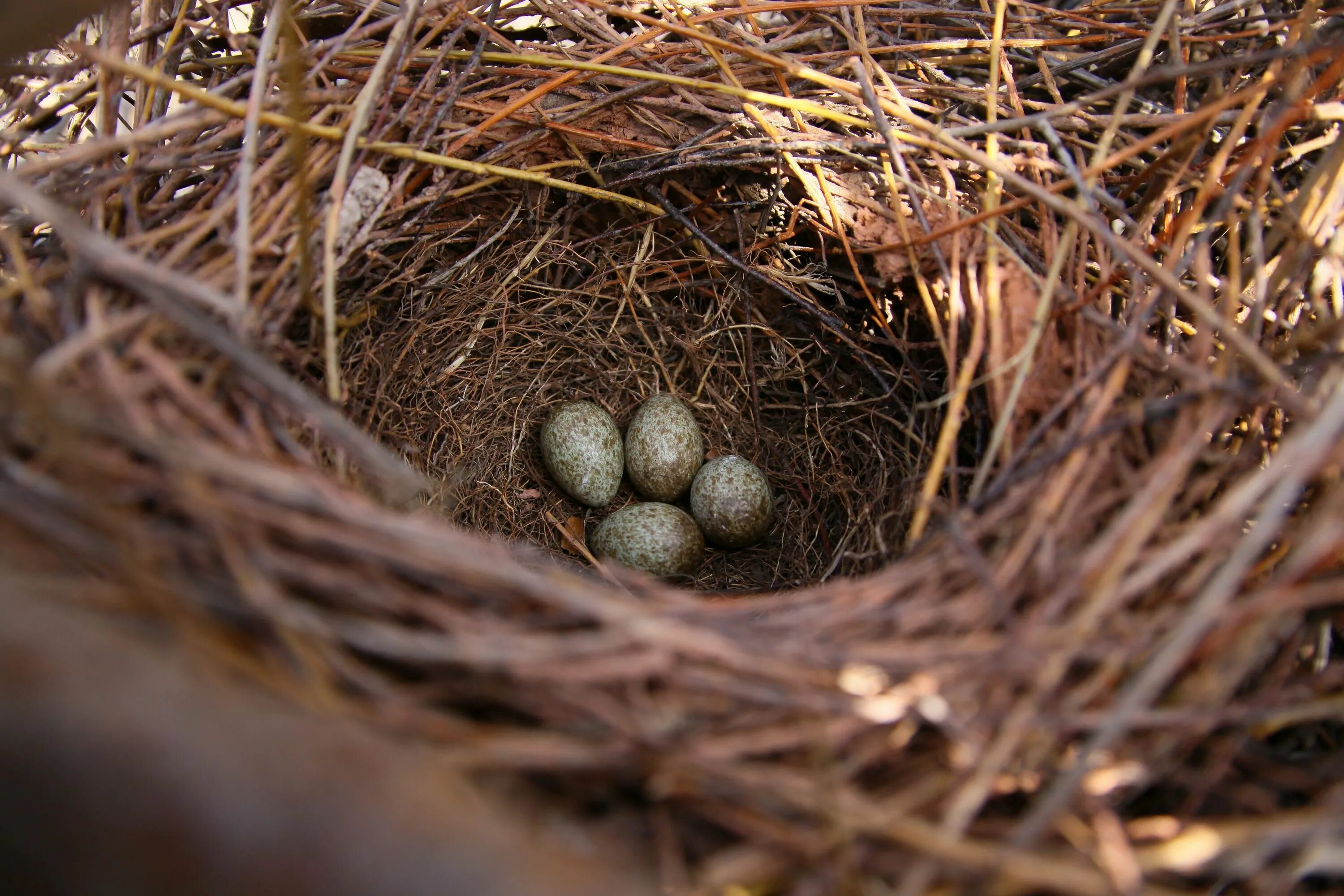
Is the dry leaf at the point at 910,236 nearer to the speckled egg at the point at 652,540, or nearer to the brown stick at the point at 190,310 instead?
the speckled egg at the point at 652,540

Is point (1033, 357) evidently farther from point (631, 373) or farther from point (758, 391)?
point (631, 373)

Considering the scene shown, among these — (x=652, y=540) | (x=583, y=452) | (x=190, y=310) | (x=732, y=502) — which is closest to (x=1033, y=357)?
(x=732, y=502)

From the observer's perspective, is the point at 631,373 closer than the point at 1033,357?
No

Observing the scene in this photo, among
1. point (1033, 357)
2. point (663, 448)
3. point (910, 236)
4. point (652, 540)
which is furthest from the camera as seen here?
point (663, 448)

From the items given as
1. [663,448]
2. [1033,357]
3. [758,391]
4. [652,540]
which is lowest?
[652,540]

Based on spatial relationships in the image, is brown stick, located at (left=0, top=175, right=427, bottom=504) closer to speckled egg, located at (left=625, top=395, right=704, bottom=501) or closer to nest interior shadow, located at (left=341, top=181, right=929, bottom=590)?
nest interior shadow, located at (left=341, top=181, right=929, bottom=590)

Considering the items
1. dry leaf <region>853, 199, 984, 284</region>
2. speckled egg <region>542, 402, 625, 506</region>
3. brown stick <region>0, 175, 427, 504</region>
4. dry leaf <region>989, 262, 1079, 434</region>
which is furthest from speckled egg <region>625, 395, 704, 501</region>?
brown stick <region>0, 175, 427, 504</region>

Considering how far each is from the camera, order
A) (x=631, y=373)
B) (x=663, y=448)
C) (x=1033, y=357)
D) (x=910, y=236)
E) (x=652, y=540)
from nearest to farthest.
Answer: (x=1033, y=357) → (x=910, y=236) → (x=652, y=540) → (x=663, y=448) → (x=631, y=373)

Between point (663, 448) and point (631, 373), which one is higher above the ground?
point (631, 373)
